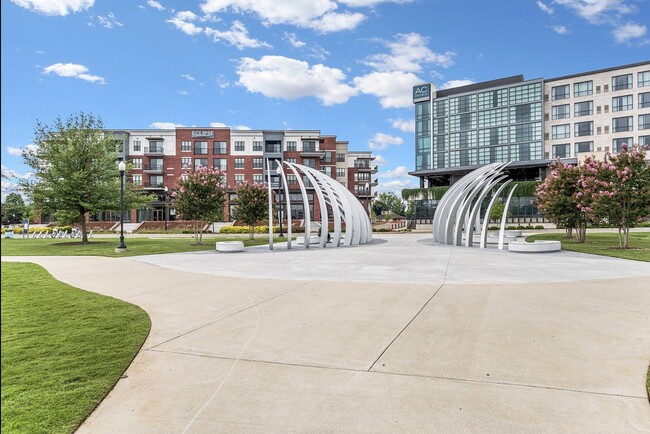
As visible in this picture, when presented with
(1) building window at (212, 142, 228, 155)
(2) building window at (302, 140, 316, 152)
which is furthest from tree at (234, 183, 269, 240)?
(2) building window at (302, 140, 316, 152)

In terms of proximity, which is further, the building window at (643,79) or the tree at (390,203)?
the tree at (390,203)

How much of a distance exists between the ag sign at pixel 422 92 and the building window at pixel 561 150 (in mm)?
25373

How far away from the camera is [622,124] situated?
205 ft

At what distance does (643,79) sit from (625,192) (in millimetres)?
56127

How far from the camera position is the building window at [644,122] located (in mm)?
60594

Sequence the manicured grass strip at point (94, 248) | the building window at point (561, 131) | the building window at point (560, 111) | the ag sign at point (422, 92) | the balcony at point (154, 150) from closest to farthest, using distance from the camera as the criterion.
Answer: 1. the manicured grass strip at point (94, 248)
2. the building window at point (561, 131)
3. the building window at point (560, 111)
4. the balcony at point (154, 150)
5. the ag sign at point (422, 92)

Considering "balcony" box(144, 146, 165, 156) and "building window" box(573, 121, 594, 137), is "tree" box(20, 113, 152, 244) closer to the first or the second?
"balcony" box(144, 146, 165, 156)

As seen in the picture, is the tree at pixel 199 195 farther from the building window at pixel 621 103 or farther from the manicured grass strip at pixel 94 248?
the building window at pixel 621 103

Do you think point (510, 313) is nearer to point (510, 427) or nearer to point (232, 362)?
point (510, 427)

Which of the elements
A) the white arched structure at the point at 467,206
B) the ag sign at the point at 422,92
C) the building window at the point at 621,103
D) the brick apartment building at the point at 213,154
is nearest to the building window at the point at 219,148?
the brick apartment building at the point at 213,154

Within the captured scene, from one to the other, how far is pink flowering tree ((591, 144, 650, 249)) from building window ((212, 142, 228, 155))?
2520 inches

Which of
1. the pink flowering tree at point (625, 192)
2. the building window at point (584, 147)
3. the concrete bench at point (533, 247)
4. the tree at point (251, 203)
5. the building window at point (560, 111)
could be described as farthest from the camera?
the building window at point (560, 111)

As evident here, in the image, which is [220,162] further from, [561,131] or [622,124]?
[622,124]

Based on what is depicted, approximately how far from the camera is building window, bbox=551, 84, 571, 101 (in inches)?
2665
